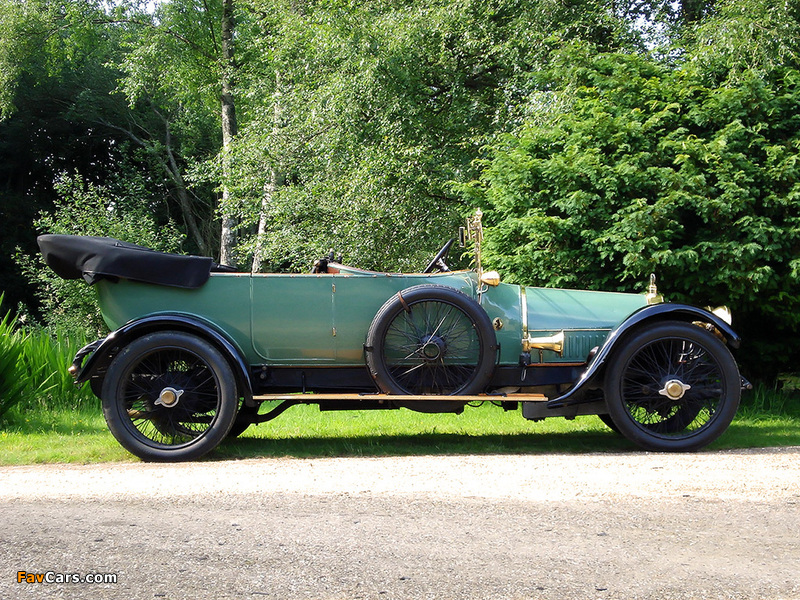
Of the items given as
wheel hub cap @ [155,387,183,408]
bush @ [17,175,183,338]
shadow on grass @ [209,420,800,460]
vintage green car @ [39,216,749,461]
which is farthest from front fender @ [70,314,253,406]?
bush @ [17,175,183,338]

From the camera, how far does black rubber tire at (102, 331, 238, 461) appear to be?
5957mm

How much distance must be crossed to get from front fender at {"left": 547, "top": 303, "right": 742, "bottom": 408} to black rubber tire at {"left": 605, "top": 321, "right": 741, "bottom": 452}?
9 cm

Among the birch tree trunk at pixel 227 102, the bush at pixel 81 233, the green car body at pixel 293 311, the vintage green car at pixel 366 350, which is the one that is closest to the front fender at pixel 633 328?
the vintage green car at pixel 366 350

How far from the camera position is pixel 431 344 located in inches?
241

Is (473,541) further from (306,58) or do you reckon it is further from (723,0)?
(306,58)

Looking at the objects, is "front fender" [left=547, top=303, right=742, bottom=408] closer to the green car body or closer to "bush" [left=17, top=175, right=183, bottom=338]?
the green car body

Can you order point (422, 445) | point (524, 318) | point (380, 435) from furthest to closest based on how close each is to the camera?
point (380, 435) → point (422, 445) → point (524, 318)

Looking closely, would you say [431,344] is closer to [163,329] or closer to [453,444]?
[453,444]

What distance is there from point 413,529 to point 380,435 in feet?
10.8

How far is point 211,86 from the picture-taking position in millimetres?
23812

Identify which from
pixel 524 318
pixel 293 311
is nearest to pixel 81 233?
pixel 293 311

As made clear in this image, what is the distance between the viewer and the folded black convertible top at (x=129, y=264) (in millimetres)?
6184

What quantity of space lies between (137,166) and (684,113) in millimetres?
24320

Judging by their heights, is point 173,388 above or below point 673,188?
below
